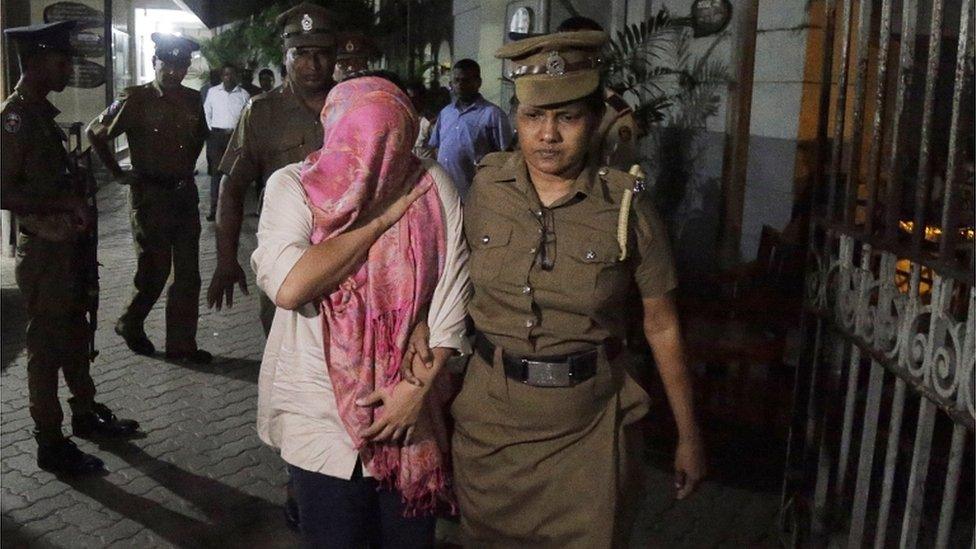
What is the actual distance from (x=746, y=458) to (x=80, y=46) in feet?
28.8

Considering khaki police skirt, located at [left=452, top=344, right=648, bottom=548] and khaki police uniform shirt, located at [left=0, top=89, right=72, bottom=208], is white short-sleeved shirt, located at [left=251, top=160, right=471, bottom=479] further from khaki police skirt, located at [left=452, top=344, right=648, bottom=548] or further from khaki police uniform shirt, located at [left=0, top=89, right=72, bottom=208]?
khaki police uniform shirt, located at [left=0, top=89, right=72, bottom=208]

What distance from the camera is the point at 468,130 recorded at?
7184 millimetres

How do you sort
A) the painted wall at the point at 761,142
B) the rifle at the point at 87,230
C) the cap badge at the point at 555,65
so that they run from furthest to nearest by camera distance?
the painted wall at the point at 761,142, the rifle at the point at 87,230, the cap badge at the point at 555,65

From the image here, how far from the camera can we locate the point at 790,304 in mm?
4652

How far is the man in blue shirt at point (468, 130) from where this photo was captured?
7.17m

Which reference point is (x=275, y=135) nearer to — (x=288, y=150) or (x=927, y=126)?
(x=288, y=150)

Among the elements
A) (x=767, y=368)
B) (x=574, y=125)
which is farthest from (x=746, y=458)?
(x=574, y=125)

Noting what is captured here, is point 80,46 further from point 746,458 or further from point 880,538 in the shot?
point 880,538

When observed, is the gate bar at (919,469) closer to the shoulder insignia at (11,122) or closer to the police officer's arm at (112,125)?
the shoulder insignia at (11,122)

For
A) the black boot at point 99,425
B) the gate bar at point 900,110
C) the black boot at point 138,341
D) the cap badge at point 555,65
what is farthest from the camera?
the black boot at point 138,341

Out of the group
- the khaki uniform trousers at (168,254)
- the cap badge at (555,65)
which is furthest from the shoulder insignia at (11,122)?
the cap badge at (555,65)

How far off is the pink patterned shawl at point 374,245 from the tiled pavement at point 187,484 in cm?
179

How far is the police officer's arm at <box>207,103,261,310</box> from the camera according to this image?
3.95 meters

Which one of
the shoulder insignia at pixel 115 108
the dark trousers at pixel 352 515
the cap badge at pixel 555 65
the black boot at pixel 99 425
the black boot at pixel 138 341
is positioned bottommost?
the black boot at pixel 99 425
